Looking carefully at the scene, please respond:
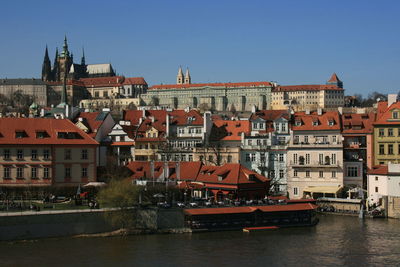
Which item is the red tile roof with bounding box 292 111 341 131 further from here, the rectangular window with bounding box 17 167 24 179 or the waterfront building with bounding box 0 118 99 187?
the rectangular window with bounding box 17 167 24 179

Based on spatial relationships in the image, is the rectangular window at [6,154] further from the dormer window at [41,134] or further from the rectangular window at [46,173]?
the rectangular window at [46,173]

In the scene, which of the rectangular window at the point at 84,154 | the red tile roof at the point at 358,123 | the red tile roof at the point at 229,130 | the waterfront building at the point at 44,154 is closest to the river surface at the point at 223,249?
the waterfront building at the point at 44,154

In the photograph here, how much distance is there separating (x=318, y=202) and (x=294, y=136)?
8.64m

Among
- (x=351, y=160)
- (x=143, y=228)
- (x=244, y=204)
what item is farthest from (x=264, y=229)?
(x=351, y=160)

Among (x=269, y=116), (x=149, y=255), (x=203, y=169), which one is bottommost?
(x=149, y=255)

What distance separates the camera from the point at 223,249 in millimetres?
44312

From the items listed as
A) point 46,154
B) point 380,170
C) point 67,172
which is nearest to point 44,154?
point 46,154

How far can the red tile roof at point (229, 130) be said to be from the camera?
7494 centimetres

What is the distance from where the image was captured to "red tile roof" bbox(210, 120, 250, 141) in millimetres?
74938

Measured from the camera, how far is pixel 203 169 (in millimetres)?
64688

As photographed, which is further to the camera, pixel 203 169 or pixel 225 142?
pixel 225 142

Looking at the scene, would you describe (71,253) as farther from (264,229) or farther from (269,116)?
(269,116)

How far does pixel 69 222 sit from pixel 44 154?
48.5 feet

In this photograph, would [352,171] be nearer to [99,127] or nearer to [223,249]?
[223,249]
